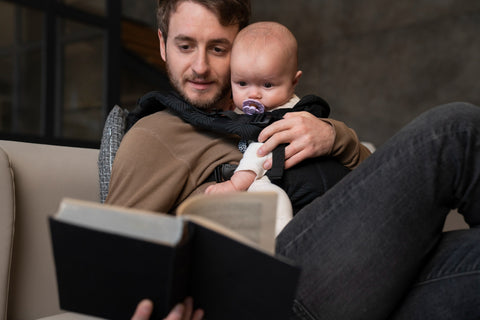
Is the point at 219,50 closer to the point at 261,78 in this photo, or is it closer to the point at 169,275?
the point at 261,78

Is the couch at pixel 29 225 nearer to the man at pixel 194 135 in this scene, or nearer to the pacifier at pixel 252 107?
the man at pixel 194 135

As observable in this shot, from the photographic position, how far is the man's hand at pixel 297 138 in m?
1.05

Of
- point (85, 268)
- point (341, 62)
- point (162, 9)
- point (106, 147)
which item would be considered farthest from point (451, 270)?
point (341, 62)

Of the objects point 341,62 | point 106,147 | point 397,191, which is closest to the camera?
point 397,191

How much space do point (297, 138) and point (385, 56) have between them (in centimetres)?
377

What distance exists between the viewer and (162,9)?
1.43 metres

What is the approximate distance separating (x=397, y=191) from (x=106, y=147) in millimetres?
811

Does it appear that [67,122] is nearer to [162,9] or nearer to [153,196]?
[162,9]

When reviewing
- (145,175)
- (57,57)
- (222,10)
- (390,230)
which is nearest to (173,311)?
(390,230)

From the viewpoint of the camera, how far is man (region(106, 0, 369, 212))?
1.05 metres

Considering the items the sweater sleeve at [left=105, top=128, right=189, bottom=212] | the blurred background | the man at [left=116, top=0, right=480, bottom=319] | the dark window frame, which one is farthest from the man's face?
the blurred background

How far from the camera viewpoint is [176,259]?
0.54m

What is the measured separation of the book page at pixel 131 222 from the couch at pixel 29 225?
56cm

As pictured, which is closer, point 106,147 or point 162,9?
point 106,147
